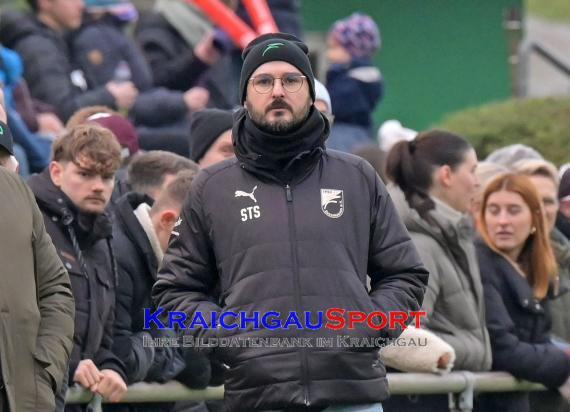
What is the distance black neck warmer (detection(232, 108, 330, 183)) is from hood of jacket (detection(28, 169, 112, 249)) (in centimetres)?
108

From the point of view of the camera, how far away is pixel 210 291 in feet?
21.5

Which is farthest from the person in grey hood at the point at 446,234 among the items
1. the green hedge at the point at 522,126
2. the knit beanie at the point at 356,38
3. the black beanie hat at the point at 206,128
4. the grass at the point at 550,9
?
the grass at the point at 550,9

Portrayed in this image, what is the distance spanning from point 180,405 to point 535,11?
33.3ft

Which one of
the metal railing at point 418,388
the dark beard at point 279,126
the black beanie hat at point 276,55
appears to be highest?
the black beanie hat at point 276,55

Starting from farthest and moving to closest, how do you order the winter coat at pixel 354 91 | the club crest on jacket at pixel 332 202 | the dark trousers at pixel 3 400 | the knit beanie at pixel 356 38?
the knit beanie at pixel 356 38 < the winter coat at pixel 354 91 < the club crest on jacket at pixel 332 202 < the dark trousers at pixel 3 400

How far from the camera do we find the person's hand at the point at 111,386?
7.18m

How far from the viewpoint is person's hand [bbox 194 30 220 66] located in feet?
37.5

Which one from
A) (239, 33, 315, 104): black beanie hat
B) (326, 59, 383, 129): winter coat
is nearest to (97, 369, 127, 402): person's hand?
(239, 33, 315, 104): black beanie hat

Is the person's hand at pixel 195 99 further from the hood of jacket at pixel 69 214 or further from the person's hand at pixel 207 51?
the hood of jacket at pixel 69 214

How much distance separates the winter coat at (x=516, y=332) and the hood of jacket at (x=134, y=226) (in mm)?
1802

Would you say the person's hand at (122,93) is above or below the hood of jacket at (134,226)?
above

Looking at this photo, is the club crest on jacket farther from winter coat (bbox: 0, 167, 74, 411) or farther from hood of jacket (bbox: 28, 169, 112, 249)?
hood of jacket (bbox: 28, 169, 112, 249)

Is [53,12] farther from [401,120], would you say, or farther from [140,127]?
[401,120]

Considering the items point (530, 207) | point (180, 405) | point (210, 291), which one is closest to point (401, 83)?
point (530, 207)
